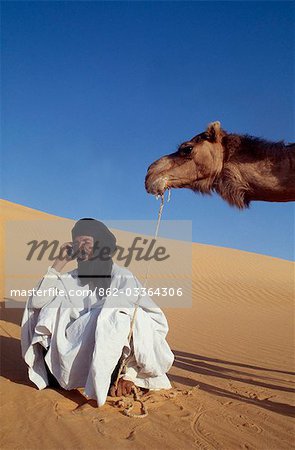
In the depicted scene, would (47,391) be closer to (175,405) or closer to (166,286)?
(175,405)

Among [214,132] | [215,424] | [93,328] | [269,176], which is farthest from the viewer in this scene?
[214,132]

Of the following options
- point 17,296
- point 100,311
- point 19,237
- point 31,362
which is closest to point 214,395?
point 100,311

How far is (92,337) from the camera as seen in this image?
394 cm

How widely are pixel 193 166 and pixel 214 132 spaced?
17.8 inches

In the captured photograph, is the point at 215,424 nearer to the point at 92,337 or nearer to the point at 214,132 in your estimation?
the point at 92,337

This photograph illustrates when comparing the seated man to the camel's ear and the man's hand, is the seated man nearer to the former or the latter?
the man's hand

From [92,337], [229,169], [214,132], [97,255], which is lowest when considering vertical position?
[92,337]

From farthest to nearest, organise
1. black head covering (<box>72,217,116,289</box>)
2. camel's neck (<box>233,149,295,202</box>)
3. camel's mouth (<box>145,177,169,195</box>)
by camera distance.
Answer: camel's mouth (<box>145,177,169,195</box>)
black head covering (<box>72,217,116,289</box>)
camel's neck (<box>233,149,295,202</box>)

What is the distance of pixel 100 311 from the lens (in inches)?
156

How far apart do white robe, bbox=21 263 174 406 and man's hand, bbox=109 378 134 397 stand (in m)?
0.06

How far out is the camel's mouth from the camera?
463 centimetres

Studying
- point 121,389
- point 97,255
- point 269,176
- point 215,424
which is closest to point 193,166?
point 269,176

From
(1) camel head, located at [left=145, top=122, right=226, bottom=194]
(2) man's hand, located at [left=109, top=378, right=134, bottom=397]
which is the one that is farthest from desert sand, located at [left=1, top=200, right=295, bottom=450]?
(1) camel head, located at [left=145, top=122, right=226, bottom=194]

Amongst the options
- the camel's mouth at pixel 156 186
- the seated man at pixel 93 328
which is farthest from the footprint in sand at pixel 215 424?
the camel's mouth at pixel 156 186
